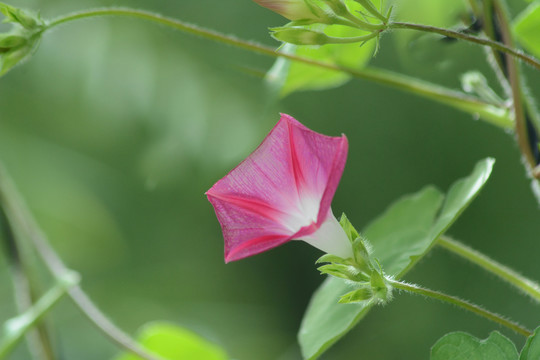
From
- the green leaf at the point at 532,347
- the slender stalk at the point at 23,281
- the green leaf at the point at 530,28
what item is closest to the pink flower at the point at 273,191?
the green leaf at the point at 532,347

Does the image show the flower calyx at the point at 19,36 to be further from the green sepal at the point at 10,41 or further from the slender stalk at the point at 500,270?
the slender stalk at the point at 500,270

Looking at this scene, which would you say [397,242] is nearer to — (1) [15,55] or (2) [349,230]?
(2) [349,230]

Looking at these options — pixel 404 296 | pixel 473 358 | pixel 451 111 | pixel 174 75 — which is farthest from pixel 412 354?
pixel 473 358

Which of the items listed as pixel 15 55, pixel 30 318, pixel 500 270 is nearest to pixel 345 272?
pixel 500 270

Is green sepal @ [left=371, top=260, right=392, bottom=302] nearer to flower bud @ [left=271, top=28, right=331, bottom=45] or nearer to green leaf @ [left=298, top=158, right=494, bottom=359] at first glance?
green leaf @ [left=298, top=158, right=494, bottom=359]

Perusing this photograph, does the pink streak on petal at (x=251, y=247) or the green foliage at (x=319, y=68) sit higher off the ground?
the green foliage at (x=319, y=68)

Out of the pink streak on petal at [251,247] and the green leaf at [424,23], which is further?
the green leaf at [424,23]

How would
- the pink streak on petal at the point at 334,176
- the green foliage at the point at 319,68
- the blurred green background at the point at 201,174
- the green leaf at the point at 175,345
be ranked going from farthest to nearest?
1. the blurred green background at the point at 201,174
2. the green leaf at the point at 175,345
3. the green foliage at the point at 319,68
4. the pink streak on petal at the point at 334,176

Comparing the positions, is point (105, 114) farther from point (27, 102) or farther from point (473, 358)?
point (473, 358)
